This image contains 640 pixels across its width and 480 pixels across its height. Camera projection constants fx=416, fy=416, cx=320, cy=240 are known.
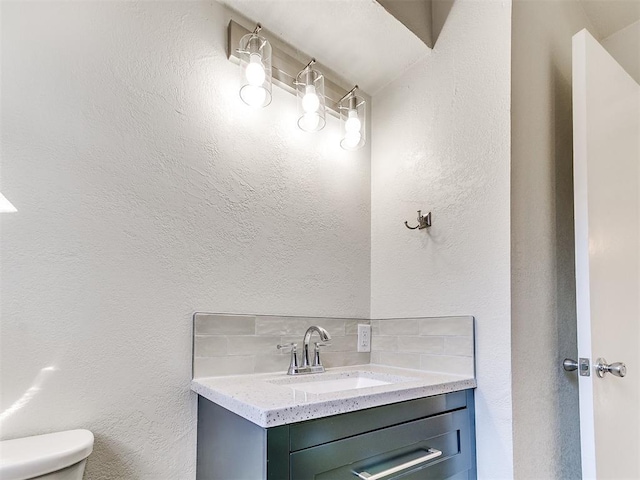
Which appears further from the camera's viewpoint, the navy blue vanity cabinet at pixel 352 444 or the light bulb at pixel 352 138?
the light bulb at pixel 352 138

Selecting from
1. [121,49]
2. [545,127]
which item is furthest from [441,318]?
[121,49]

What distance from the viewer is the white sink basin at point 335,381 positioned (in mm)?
1382

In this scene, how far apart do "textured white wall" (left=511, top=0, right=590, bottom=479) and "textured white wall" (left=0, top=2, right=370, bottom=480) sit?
742mm

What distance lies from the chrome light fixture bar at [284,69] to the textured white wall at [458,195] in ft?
0.81

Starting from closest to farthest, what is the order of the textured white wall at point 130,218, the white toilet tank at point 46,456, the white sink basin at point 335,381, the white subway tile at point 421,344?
1. the white toilet tank at point 46,456
2. the textured white wall at point 130,218
3. the white sink basin at point 335,381
4. the white subway tile at point 421,344

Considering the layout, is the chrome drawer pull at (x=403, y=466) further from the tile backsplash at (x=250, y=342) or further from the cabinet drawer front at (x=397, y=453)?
the tile backsplash at (x=250, y=342)

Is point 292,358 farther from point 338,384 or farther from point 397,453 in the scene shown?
point 397,453

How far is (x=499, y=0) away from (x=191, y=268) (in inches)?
54.5

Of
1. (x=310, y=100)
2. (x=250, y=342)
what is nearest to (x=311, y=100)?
(x=310, y=100)

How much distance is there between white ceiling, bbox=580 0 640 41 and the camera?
1.78 m

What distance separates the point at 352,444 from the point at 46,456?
66cm

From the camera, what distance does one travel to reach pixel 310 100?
5.07ft

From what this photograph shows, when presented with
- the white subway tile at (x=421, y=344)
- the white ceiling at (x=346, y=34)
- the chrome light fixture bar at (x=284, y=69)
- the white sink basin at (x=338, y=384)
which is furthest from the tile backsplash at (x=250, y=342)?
the white ceiling at (x=346, y=34)

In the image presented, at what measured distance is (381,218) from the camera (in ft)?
5.93
